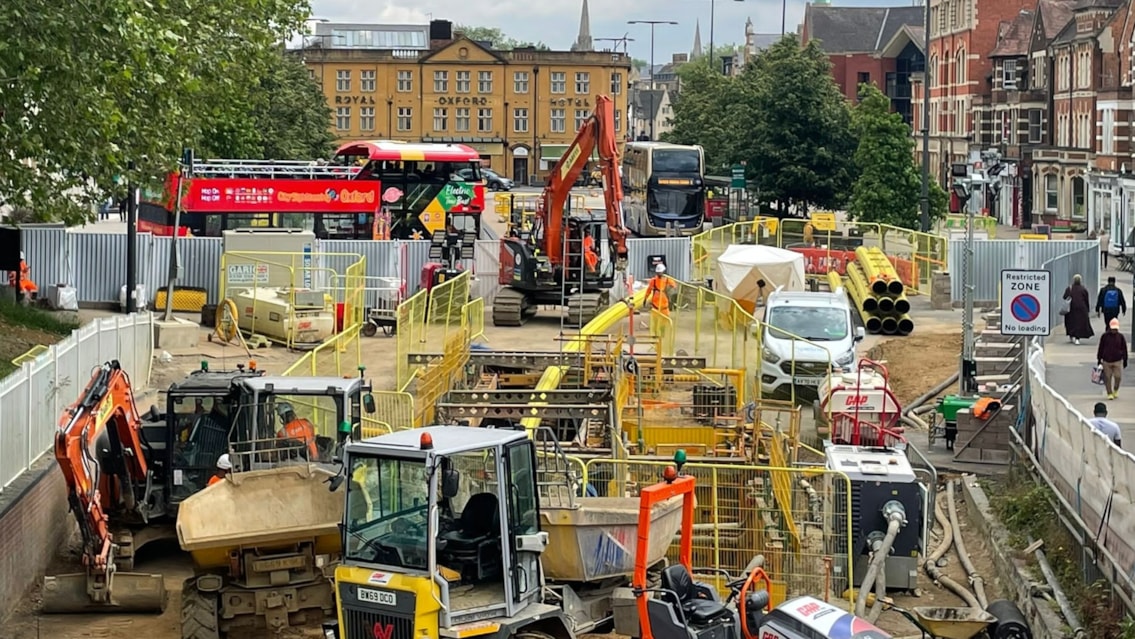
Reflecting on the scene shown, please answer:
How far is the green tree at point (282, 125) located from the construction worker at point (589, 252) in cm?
813

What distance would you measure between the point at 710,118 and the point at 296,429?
76.0 meters

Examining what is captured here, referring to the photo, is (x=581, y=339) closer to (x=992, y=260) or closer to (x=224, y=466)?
(x=224, y=466)

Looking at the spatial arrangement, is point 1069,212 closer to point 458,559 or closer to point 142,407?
point 142,407

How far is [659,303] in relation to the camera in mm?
31344

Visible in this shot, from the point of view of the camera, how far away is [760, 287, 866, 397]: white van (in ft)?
95.7

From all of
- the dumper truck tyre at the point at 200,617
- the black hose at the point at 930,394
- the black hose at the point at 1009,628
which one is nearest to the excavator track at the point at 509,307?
the black hose at the point at 930,394

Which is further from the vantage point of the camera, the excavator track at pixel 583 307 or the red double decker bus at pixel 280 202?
the red double decker bus at pixel 280 202

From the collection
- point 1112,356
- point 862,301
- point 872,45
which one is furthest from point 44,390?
point 872,45

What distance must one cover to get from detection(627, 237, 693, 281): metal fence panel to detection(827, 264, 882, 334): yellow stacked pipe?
16.4 ft

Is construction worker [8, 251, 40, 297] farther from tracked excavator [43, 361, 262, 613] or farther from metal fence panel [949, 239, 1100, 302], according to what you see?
metal fence panel [949, 239, 1100, 302]

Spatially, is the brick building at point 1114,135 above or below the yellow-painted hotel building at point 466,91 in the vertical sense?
below

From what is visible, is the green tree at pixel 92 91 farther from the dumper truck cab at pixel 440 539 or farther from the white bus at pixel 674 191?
A: the white bus at pixel 674 191

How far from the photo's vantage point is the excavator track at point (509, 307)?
39.5 metres

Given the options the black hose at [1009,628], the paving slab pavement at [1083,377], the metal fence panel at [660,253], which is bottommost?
the black hose at [1009,628]
